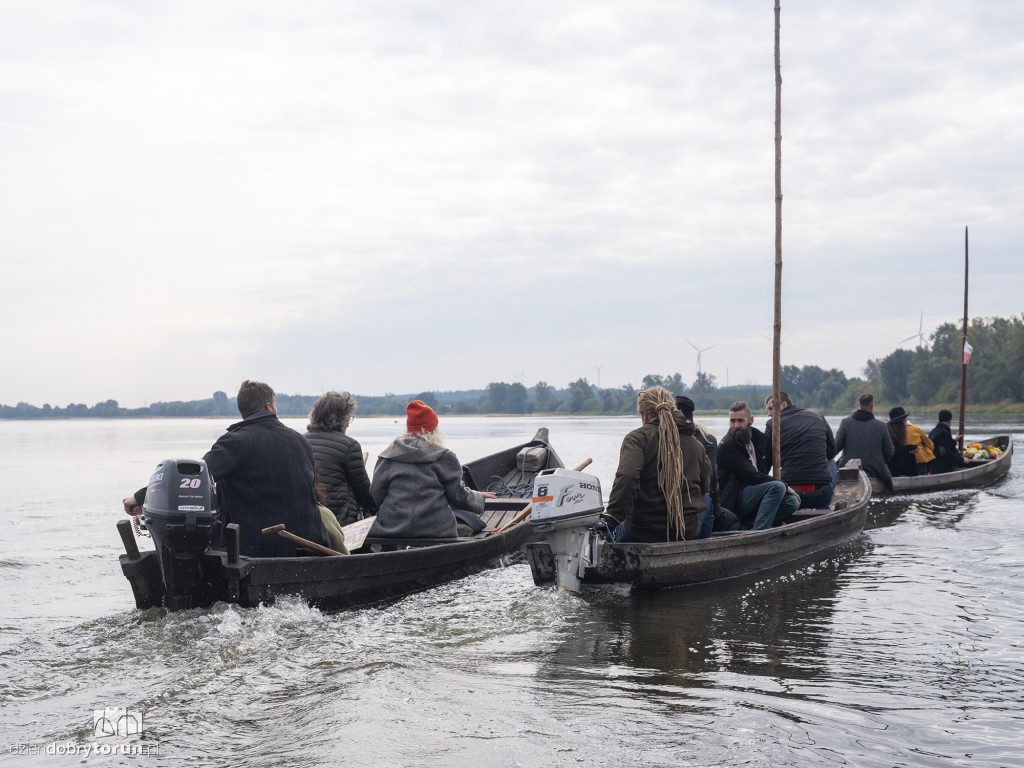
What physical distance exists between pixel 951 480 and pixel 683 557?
35.1 ft

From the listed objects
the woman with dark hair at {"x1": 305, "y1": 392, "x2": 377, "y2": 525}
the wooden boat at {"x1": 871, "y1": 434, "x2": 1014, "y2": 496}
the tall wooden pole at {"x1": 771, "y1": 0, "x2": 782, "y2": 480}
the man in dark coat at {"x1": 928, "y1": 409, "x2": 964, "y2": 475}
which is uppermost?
the tall wooden pole at {"x1": 771, "y1": 0, "x2": 782, "y2": 480}

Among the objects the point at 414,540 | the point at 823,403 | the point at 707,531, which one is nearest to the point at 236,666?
the point at 414,540

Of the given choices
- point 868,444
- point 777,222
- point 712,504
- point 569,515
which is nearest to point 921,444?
point 868,444

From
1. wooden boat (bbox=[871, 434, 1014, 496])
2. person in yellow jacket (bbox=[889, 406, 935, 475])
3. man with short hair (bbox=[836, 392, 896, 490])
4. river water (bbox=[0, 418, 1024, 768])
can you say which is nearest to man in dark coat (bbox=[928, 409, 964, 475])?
person in yellow jacket (bbox=[889, 406, 935, 475])

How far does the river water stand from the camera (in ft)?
13.3

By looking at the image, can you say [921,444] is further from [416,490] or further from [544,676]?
[544,676]

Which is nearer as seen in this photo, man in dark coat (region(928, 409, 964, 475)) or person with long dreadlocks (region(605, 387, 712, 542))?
person with long dreadlocks (region(605, 387, 712, 542))

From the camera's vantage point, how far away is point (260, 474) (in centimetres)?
619

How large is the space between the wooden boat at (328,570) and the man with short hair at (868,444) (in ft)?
→ 23.9

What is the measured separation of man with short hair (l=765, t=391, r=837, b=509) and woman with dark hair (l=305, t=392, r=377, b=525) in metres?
5.38

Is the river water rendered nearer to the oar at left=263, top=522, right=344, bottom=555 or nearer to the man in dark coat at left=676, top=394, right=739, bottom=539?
the oar at left=263, top=522, right=344, bottom=555

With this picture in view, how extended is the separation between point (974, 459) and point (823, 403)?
10589cm

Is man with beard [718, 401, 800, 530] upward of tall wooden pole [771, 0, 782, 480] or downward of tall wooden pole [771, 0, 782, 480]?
downward

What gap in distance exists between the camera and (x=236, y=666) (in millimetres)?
5293
